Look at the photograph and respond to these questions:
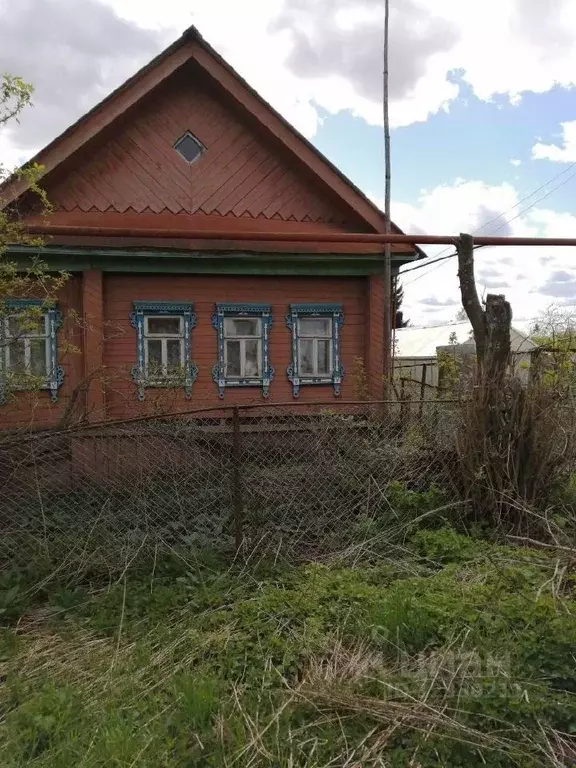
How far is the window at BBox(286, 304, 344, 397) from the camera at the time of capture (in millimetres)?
9148

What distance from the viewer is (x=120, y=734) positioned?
92.0 inches

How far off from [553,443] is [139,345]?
6.18 meters

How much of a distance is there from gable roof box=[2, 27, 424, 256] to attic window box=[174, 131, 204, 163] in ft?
2.86

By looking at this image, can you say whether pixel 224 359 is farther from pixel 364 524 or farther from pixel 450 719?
pixel 450 719

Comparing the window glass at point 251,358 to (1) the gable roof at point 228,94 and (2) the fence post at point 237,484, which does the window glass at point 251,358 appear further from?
(2) the fence post at point 237,484

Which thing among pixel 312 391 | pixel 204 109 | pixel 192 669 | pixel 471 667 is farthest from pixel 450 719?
pixel 204 109

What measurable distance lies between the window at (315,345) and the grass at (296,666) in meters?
5.30

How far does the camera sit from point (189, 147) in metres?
8.82

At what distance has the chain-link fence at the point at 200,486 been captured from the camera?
14.1ft

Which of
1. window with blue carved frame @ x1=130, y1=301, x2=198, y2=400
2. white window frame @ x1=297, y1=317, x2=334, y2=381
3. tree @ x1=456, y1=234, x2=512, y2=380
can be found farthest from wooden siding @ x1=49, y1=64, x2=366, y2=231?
tree @ x1=456, y1=234, x2=512, y2=380

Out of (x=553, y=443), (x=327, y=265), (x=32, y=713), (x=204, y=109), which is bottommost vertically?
(x=32, y=713)

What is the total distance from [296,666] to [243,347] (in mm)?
6570

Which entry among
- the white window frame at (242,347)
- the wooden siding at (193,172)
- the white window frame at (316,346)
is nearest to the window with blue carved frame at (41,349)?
the wooden siding at (193,172)

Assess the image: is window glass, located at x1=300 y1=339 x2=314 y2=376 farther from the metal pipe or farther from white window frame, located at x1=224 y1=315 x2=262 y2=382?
the metal pipe
